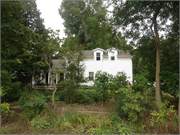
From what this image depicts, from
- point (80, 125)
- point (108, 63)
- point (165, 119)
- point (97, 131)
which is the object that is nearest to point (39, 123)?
point (80, 125)

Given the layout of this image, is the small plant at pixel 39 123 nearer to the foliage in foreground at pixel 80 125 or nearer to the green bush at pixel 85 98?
the foliage in foreground at pixel 80 125

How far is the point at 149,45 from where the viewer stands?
20.5 ft

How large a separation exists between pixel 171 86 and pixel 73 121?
14.2 feet

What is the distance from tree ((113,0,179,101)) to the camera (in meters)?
5.14

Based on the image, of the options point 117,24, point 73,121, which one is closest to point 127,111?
point 73,121

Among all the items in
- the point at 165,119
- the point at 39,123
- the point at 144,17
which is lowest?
the point at 39,123

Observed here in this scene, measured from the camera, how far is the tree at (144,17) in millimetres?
5145

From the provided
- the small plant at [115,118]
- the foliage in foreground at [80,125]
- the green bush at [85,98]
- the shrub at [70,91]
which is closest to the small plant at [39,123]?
the foliage in foreground at [80,125]

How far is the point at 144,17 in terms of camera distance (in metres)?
5.60

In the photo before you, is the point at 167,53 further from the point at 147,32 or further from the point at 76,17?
the point at 76,17

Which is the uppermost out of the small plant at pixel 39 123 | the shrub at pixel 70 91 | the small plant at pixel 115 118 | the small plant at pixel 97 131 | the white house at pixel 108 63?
Answer: the white house at pixel 108 63

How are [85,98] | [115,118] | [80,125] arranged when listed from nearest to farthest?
[80,125] → [115,118] → [85,98]

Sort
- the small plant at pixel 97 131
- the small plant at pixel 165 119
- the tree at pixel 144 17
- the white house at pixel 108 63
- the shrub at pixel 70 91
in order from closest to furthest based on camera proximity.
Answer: the small plant at pixel 165 119 → the small plant at pixel 97 131 → the tree at pixel 144 17 → the shrub at pixel 70 91 → the white house at pixel 108 63

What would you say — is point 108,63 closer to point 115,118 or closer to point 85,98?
point 85,98
